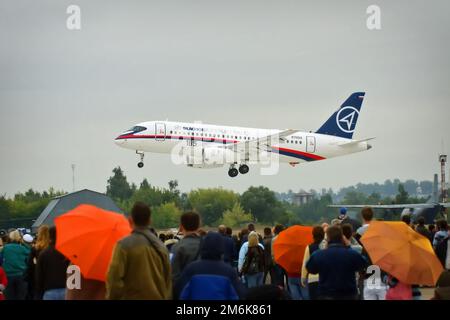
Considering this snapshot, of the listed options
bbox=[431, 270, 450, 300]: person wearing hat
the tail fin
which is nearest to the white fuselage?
the tail fin

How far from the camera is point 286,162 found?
66.6m

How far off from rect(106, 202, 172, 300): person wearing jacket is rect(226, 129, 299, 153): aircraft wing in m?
47.4

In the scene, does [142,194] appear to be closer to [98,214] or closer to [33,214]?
[33,214]

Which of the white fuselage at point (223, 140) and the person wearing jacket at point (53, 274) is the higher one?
the white fuselage at point (223, 140)

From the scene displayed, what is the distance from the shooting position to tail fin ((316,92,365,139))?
68812 millimetres

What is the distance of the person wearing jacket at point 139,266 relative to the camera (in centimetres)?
1255

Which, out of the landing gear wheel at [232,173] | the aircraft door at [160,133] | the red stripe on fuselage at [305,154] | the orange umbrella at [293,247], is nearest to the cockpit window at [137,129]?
the aircraft door at [160,133]

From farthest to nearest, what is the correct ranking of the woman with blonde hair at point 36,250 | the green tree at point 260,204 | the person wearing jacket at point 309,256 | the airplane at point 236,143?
1. the airplane at point 236,143
2. the green tree at point 260,204
3. the person wearing jacket at point 309,256
4. the woman with blonde hair at point 36,250

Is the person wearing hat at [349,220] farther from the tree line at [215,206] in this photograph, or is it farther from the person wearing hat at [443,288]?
the tree line at [215,206]

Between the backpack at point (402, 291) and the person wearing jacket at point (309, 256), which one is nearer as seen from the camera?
the backpack at point (402, 291)

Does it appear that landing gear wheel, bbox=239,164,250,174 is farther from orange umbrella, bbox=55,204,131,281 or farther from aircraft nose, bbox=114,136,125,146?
orange umbrella, bbox=55,204,131,281

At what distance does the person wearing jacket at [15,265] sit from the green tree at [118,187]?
39917mm

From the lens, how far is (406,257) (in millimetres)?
15297
